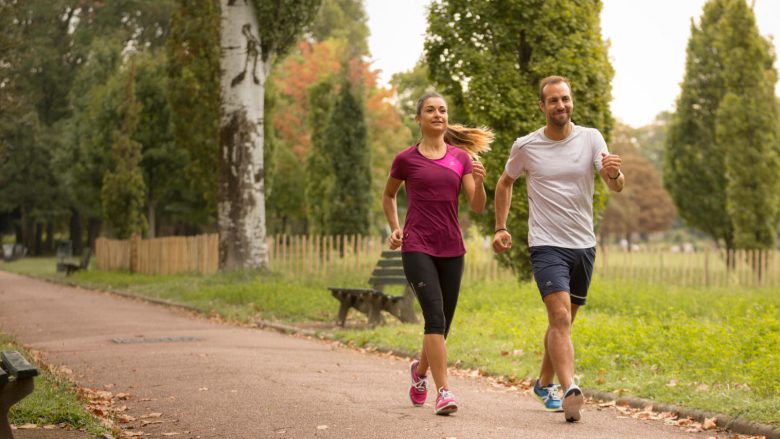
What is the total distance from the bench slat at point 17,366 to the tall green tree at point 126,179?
97.1ft

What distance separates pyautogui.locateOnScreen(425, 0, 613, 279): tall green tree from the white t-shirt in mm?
11970

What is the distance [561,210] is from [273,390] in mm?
2944

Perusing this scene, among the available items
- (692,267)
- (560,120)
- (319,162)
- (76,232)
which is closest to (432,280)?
(560,120)

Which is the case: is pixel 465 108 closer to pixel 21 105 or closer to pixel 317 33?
pixel 21 105

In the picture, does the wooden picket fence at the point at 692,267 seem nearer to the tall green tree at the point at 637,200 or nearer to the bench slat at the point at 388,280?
the bench slat at the point at 388,280

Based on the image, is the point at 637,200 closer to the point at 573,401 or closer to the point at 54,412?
the point at 573,401

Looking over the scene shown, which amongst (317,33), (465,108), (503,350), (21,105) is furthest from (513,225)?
(317,33)

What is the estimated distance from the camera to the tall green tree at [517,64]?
18656 millimetres

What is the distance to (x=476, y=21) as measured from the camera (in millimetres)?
19188

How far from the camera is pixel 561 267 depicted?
6.50 metres

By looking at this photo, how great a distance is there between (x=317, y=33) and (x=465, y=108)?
40.4 metres

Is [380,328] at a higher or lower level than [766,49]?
lower

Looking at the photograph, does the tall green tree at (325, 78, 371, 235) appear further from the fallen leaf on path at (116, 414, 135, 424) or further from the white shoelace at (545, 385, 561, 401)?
the white shoelace at (545, 385, 561, 401)

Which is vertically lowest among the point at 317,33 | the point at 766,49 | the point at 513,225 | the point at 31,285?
the point at 31,285
